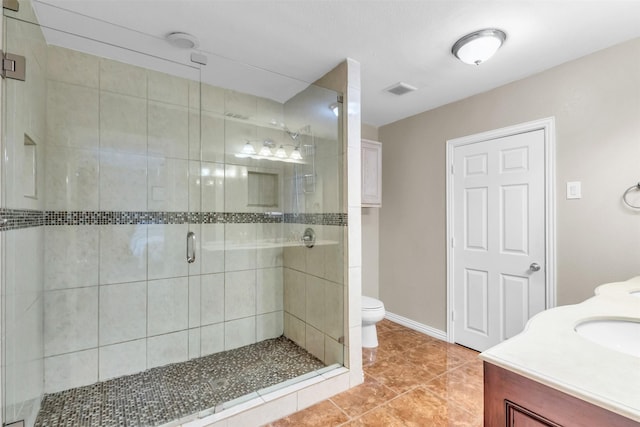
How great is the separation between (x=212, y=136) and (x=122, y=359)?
5.93ft

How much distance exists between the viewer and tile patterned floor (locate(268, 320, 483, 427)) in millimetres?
1745

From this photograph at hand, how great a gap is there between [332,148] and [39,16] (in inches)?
74.7

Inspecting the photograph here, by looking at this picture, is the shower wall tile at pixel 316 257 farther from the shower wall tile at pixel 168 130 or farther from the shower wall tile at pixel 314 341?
the shower wall tile at pixel 168 130

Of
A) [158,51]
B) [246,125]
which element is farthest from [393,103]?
[158,51]

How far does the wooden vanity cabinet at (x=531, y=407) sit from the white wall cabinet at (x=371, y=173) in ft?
7.75

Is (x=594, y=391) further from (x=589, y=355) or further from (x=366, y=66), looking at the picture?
(x=366, y=66)

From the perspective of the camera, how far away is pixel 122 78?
2168 millimetres

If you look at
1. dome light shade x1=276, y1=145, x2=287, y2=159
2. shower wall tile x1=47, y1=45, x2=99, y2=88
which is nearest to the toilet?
dome light shade x1=276, y1=145, x2=287, y2=159

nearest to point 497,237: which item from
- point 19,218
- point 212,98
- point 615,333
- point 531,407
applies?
point 615,333

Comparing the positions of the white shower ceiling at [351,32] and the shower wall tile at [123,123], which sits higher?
the white shower ceiling at [351,32]

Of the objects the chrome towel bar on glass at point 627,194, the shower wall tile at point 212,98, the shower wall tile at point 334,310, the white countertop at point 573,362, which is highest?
the shower wall tile at point 212,98

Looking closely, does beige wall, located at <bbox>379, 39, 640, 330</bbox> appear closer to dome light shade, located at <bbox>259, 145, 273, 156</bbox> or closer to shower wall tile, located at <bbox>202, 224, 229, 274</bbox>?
dome light shade, located at <bbox>259, 145, 273, 156</bbox>

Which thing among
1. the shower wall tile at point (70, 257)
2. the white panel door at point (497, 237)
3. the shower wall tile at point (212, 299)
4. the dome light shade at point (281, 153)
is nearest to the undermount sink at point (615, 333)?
the white panel door at point (497, 237)

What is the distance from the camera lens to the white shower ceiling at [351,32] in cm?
159
